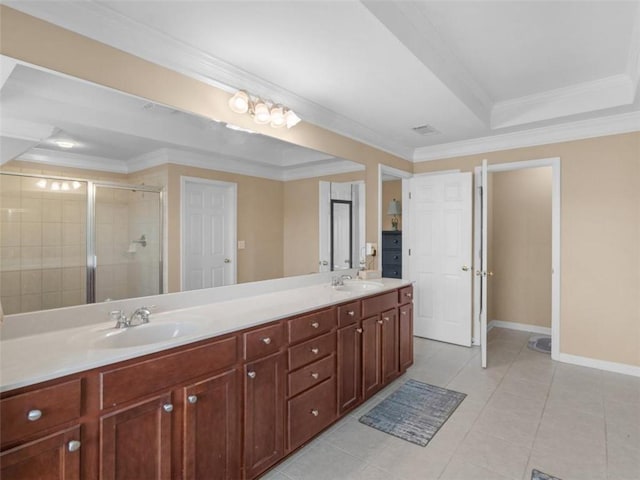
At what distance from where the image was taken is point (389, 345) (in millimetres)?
2930

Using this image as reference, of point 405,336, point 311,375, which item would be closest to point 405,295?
point 405,336

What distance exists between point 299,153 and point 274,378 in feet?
5.81

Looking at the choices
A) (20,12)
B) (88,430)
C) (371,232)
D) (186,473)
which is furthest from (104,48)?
(371,232)

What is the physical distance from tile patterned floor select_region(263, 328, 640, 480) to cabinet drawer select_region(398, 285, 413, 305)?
71 centimetres

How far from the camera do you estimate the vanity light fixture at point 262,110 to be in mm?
2172

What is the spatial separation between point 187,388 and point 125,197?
3.50 ft

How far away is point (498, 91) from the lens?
317 cm

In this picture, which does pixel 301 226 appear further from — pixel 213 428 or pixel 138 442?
pixel 138 442

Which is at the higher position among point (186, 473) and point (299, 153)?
point (299, 153)

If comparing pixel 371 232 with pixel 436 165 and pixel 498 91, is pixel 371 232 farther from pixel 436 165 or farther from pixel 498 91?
pixel 498 91

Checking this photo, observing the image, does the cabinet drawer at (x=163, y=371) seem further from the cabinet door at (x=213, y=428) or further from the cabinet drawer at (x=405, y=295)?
the cabinet drawer at (x=405, y=295)

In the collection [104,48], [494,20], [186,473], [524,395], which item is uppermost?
[494,20]

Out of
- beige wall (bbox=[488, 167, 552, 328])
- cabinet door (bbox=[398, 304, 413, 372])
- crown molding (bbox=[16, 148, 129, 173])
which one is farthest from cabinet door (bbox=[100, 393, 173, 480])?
beige wall (bbox=[488, 167, 552, 328])

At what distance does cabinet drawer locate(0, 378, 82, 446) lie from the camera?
3.35ft
